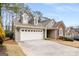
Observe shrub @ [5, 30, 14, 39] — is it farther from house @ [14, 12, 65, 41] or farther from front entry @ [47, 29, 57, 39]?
front entry @ [47, 29, 57, 39]

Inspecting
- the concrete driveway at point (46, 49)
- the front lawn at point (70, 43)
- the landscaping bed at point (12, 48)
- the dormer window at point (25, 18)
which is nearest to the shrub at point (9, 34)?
the landscaping bed at point (12, 48)

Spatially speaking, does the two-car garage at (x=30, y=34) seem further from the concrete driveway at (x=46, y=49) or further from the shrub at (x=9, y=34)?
the shrub at (x=9, y=34)

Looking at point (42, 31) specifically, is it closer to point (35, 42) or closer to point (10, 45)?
point (35, 42)

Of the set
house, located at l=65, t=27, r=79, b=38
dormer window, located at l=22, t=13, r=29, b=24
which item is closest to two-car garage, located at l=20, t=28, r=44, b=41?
dormer window, located at l=22, t=13, r=29, b=24

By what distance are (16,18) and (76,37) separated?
2.17 m

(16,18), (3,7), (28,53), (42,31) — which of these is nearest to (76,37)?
(42,31)

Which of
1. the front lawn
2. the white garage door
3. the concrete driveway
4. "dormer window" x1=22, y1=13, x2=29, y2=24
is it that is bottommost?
the concrete driveway

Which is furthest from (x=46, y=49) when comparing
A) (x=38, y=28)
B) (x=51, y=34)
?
(x=38, y=28)

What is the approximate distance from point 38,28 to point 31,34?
1.16 feet

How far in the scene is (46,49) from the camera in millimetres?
6207

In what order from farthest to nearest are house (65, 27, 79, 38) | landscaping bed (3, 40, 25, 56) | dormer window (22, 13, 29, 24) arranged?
dormer window (22, 13, 29, 24), house (65, 27, 79, 38), landscaping bed (3, 40, 25, 56)

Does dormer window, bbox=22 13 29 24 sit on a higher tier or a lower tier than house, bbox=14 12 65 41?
higher

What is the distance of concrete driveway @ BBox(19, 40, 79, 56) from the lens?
6027mm

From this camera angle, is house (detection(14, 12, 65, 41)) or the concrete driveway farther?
house (detection(14, 12, 65, 41))
